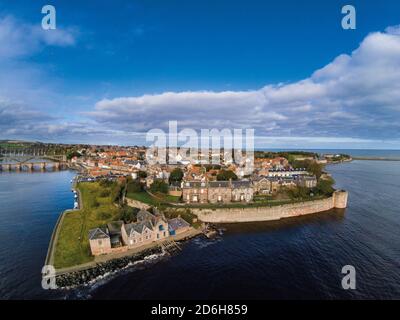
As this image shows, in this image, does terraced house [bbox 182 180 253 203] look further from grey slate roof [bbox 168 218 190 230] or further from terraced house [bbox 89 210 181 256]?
terraced house [bbox 89 210 181 256]

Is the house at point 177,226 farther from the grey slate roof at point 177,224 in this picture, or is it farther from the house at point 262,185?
the house at point 262,185

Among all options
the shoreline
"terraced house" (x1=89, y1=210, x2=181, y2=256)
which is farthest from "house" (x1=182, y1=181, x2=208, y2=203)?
the shoreline

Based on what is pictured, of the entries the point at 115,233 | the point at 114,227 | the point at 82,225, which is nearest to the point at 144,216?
the point at 114,227

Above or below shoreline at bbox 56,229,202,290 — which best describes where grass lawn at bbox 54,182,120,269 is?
above

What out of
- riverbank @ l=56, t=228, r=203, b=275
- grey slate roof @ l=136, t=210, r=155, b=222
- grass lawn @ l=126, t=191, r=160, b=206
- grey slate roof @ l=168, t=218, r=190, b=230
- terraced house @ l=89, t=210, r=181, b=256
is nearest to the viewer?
riverbank @ l=56, t=228, r=203, b=275

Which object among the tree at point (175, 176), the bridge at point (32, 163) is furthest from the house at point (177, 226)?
the bridge at point (32, 163)

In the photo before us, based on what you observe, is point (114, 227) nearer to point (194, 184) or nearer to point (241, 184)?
point (194, 184)

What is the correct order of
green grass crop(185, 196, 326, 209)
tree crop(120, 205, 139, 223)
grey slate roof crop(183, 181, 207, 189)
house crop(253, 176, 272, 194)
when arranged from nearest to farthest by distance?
tree crop(120, 205, 139, 223), green grass crop(185, 196, 326, 209), grey slate roof crop(183, 181, 207, 189), house crop(253, 176, 272, 194)
